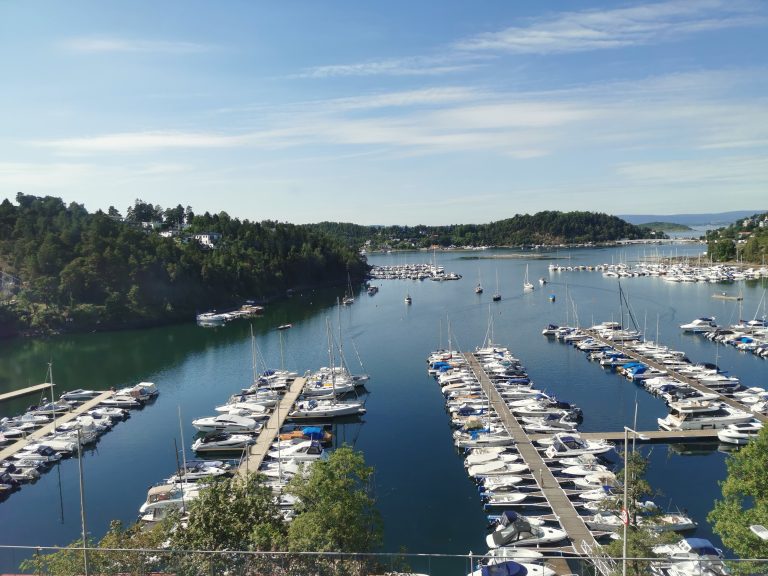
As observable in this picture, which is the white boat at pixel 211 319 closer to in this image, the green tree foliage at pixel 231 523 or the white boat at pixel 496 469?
the white boat at pixel 496 469

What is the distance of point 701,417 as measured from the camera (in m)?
25.5

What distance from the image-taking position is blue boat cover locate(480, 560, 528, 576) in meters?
13.7

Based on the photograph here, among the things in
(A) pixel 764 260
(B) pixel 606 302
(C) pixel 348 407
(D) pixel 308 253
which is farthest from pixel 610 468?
(A) pixel 764 260

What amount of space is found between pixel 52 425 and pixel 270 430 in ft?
34.2

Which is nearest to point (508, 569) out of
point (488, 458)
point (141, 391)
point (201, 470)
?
point (488, 458)

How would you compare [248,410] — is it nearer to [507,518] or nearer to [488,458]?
[488,458]

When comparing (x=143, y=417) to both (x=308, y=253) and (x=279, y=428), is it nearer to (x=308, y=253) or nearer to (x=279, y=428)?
(x=279, y=428)

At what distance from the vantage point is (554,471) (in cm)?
2122

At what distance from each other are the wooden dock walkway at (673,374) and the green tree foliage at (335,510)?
16814mm

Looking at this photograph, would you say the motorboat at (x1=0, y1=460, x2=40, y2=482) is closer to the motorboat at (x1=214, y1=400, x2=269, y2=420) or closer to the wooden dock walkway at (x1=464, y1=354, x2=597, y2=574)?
the motorboat at (x1=214, y1=400, x2=269, y2=420)

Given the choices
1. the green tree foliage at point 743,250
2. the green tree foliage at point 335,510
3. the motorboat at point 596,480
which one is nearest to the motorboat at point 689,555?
the motorboat at point 596,480

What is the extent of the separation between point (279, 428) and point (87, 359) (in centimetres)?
2491

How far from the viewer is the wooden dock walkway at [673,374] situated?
27.6m

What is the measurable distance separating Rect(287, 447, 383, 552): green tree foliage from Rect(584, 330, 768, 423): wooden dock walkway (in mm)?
16814
